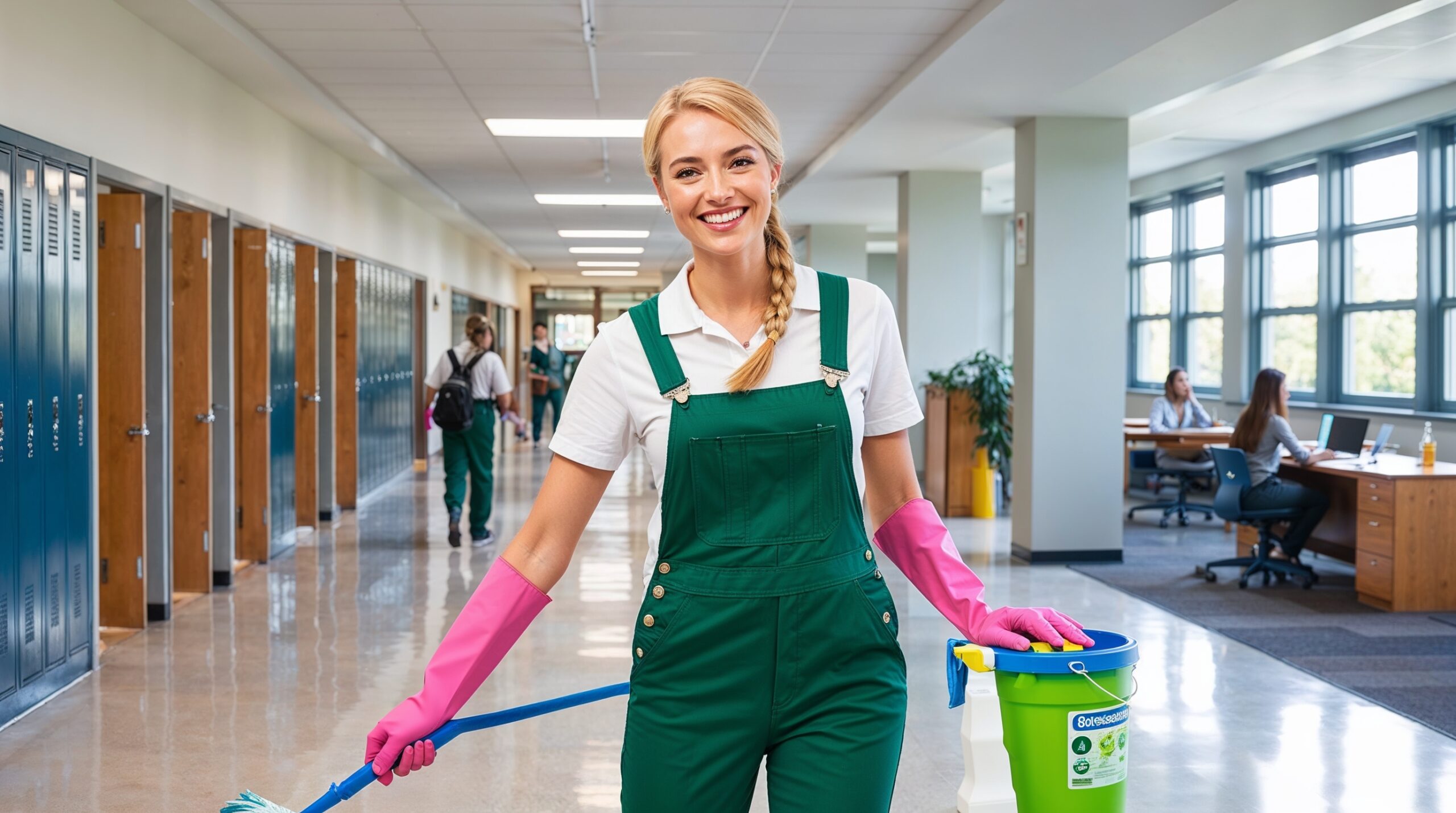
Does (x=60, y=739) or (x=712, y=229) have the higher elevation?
(x=712, y=229)

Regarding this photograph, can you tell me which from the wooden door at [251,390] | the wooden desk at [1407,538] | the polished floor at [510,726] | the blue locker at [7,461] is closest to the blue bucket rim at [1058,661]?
the polished floor at [510,726]

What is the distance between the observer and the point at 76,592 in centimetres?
482

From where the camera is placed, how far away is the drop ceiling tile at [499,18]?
18.3 feet

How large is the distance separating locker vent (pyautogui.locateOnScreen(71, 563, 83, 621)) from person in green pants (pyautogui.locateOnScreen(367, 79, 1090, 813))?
13.1ft

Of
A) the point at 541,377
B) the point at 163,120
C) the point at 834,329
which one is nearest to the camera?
the point at 834,329

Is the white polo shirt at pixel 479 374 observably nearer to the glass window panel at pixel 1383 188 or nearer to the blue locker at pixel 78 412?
the blue locker at pixel 78 412

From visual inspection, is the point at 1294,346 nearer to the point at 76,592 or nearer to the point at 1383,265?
the point at 1383,265

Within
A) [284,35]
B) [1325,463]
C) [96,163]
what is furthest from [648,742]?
[1325,463]

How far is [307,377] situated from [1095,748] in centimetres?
811

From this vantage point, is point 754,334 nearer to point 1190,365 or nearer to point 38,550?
point 38,550

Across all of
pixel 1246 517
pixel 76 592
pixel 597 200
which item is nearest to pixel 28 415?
pixel 76 592

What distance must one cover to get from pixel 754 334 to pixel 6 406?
372 centimetres

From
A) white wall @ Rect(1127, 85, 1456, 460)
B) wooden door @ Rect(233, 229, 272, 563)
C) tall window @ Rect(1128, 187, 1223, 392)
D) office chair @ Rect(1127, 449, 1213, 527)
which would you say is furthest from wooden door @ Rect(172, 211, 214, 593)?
tall window @ Rect(1128, 187, 1223, 392)

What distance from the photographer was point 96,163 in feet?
16.5
